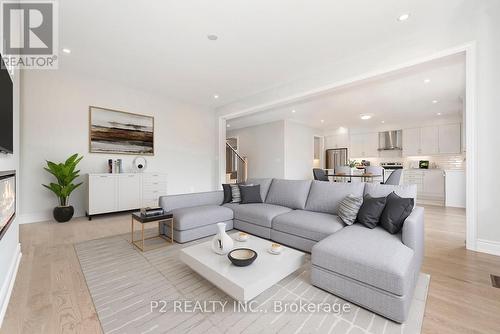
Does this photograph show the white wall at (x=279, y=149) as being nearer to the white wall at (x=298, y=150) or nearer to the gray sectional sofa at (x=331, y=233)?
the white wall at (x=298, y=150)

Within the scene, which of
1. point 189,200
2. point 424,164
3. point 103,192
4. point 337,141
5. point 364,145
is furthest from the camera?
point 337,141

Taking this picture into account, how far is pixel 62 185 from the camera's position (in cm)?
384

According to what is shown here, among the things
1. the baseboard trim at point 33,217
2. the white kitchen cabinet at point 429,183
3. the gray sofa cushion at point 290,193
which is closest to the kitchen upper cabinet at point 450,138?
the white kitchen cabinet at point 429,183

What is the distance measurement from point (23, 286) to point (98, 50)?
3245 millimetres

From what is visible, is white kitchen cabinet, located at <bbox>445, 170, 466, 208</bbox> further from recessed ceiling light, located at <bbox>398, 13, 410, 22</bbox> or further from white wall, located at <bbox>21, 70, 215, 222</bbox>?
white wall, located at <bbox>21, 70, 215, 222</bbox>

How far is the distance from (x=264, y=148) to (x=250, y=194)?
4750 mm

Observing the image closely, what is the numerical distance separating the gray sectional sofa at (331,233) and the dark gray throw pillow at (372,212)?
78mm

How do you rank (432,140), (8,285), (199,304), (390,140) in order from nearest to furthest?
(199,304), (8,285), (432,140), (390,140)

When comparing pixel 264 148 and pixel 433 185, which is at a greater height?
pixel 264 148

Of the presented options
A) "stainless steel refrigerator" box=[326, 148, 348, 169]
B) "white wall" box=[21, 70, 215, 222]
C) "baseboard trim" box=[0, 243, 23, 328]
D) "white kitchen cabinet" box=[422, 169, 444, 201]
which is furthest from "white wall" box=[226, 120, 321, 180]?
"baseboard trim" box=[0, 243, 23, 328]

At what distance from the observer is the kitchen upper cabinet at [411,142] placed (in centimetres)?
711

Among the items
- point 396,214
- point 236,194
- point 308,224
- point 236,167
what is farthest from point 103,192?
point 236,167

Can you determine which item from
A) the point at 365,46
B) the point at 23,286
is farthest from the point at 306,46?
the point at 23,286

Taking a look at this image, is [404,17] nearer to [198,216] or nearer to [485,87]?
[485,87]
